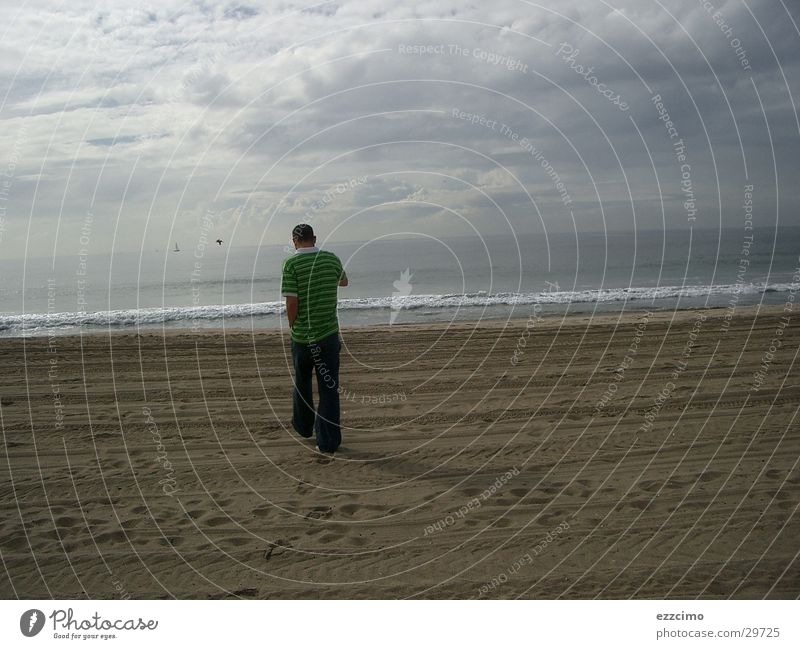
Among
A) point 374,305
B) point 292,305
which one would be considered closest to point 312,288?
point 292,305

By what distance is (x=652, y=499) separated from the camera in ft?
16.9

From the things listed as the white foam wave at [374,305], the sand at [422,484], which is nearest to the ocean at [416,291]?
the white foam wave at [374,305]

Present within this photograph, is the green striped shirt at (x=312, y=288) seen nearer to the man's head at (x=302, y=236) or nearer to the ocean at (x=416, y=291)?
the man's head at (x=302, y=236)

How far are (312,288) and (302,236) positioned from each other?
20.4 inches

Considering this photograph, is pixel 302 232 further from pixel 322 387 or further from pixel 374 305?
pixel 374 305

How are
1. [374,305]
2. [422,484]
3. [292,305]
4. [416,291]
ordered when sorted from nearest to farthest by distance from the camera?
[422,484], [292,305], [374,305], [416,291]

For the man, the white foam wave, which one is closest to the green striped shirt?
the man

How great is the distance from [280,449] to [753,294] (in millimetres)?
22107

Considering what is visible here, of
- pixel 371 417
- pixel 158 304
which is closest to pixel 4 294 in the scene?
pixel 158 304

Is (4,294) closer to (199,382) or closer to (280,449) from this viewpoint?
(199,382)

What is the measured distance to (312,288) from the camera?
20.7 ft

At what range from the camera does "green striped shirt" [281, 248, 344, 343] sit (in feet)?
20.5

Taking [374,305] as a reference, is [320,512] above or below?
Result: below

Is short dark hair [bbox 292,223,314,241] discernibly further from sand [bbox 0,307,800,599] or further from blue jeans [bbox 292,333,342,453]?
sand [bbox 0,307,800,599]
